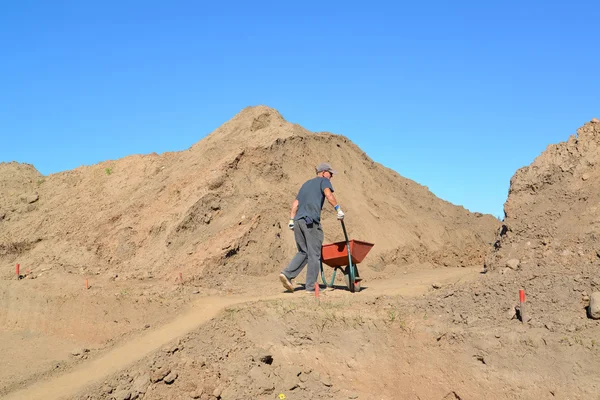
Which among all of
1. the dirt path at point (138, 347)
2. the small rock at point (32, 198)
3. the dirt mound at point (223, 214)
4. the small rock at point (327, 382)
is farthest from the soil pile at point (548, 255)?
the small rock at point (32, 198)

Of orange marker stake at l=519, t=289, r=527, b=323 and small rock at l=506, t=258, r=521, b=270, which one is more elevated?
small rock at l=506, t=258, r=521, b=270

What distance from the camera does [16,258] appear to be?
16.4 m

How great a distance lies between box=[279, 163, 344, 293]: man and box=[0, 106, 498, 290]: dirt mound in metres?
2.59

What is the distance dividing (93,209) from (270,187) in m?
5.93

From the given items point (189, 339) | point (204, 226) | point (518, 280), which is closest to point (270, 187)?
point (204, 226)

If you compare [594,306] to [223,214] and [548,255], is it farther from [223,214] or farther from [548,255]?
[223,214]

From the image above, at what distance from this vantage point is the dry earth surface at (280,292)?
677cm

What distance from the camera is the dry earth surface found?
6770 millimetres

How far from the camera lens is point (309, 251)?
29.9ft

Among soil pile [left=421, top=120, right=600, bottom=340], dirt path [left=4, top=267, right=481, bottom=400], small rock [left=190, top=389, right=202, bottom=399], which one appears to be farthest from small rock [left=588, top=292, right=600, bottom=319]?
small rock [left=190, top=389, right=202, bottom=399]

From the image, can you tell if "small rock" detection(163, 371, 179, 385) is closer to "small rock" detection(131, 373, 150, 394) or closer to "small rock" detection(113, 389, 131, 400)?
"small rock" detection(131, 373, 150, 394)

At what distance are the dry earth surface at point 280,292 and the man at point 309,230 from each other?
390 mm

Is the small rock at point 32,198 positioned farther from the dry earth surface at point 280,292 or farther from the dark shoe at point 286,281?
the dark shoe at point 286,281

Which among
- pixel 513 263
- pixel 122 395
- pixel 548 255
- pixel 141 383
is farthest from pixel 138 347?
pixel 548 255
